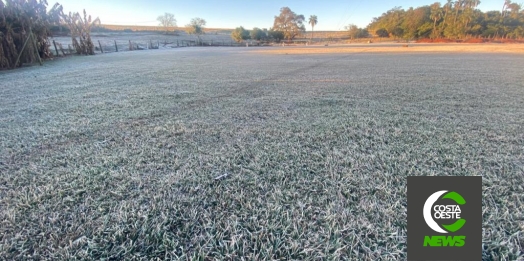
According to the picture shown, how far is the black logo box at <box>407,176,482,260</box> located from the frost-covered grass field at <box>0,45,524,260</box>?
47mm

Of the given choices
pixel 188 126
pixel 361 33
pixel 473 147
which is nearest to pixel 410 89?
pixel 473 147

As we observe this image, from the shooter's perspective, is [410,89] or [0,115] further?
[410,89]

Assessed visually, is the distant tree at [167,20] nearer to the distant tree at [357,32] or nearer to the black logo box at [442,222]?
the distant tree at [357,32]

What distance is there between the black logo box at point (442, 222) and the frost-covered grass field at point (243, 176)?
47mm

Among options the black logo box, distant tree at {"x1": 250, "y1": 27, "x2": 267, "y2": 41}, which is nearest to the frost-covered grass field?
the black logo box

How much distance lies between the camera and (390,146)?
6.29ft

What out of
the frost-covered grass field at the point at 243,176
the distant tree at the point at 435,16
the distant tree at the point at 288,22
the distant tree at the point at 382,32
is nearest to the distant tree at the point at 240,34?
the distant tree at the point at 288,22

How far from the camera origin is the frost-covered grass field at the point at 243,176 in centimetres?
98

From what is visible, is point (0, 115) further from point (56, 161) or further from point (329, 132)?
point (329, 132)

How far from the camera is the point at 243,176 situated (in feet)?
4.97

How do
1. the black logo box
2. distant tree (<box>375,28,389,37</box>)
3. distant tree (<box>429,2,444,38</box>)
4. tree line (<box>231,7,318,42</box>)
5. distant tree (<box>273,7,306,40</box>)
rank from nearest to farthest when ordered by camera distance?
the black logo box, distant tree (<box>429,2,444,38</box>), distant tree (<box>375,28,389,37</box>), tree line (<box>231,7,318,42</box>), distant tree (<box>273,7,306,40</box>)

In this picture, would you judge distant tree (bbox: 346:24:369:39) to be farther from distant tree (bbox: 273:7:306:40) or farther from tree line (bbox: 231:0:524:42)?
distant tree (bbox: 273:7:306:40)

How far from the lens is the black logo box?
3.09 feet

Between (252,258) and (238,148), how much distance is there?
1128mm
